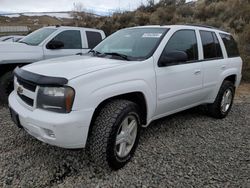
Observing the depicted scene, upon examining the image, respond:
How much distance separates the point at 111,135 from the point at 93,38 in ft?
16.4

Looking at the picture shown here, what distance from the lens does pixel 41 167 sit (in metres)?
3.40

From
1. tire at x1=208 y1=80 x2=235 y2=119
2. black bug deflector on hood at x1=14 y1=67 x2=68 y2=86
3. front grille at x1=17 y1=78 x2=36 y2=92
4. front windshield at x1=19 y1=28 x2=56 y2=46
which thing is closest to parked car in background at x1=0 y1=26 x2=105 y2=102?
front windshield at x1=19 y1=28 x2=56 y2=46

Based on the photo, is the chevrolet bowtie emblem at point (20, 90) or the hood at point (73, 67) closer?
the hood at point (73, 67)

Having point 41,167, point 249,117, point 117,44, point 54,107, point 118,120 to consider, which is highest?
point 117,44

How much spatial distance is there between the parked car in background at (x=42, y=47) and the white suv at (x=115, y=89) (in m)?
2.15

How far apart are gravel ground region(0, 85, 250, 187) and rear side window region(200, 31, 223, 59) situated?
1.32 m

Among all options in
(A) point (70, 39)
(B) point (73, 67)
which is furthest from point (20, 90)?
(A) point (70, 39)

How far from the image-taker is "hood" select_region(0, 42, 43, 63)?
5742 millimetres

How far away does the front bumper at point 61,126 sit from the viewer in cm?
288

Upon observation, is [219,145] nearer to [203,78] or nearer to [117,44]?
[203,78]

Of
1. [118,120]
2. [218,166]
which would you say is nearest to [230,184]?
[218,166]

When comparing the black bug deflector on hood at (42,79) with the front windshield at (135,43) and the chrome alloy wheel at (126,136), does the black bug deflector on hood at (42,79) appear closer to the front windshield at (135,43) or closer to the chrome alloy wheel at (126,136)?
the chrome alloy wheel at (126,136)

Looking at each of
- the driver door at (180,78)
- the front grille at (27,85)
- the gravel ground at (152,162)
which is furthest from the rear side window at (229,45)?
the front grille at (27,85)

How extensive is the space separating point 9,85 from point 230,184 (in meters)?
4.56
